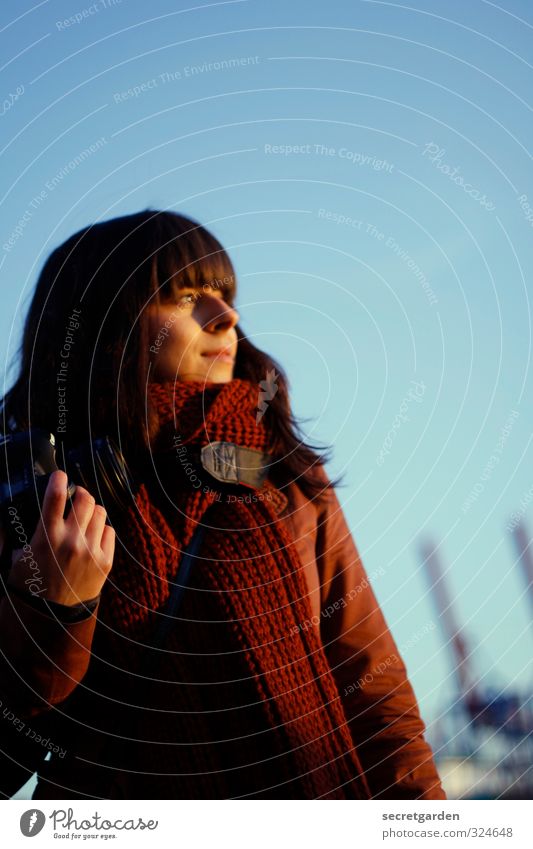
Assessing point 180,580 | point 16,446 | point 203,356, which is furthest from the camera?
point 203,356

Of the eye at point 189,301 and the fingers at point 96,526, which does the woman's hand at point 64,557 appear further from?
the eye at point 189,301

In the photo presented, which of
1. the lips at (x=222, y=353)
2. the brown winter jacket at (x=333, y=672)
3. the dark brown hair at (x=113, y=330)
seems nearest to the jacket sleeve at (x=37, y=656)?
the brown winter jacket at (x=333, y=672)

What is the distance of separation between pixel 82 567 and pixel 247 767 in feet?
0.99

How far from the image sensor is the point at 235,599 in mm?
1050

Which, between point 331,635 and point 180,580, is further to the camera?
point 331,635

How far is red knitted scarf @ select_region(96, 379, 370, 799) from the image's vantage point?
997mm

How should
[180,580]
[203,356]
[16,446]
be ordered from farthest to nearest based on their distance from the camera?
[203,356] → [180,580] → [16,446]

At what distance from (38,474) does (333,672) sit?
470mm

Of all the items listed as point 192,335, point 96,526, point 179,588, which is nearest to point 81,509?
point 96,526

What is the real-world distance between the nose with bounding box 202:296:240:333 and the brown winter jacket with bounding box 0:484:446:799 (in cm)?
24

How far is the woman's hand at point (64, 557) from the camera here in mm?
948

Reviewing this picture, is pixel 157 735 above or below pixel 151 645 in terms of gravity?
below
